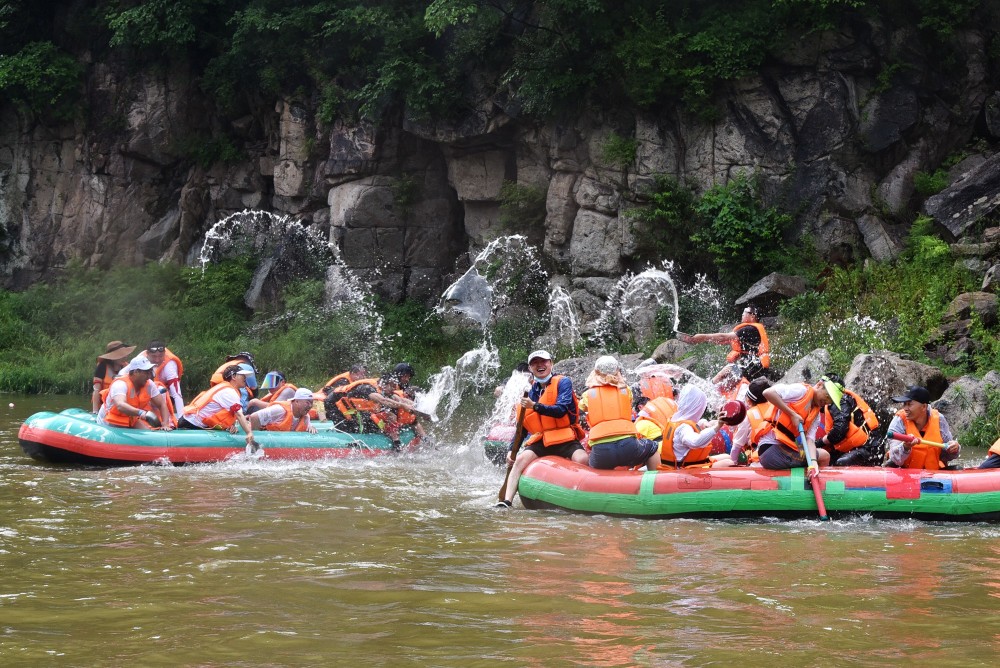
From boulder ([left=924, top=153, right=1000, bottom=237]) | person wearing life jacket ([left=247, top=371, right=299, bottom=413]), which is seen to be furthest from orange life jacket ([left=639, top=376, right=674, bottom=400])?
boulder ([left=924, top=153, right=1000, bottom=237])

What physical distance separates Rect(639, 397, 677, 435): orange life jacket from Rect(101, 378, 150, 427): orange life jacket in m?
5.53

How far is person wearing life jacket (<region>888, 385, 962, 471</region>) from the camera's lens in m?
8.62

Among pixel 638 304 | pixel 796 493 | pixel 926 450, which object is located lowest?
pixel 796 493

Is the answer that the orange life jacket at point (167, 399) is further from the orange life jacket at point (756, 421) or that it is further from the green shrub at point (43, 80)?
the green shrub at point (43, 80)

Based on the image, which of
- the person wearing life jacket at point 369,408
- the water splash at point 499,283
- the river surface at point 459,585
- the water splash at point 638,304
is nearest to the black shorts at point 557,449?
the river surface at point 459,585

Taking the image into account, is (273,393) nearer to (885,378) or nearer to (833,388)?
(833,388)

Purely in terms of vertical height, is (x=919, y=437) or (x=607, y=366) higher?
(x=607, y=366)

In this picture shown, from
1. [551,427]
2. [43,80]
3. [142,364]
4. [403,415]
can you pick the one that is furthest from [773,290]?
[43,80]

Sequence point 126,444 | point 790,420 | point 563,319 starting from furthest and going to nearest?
point 563,319
point 126,444
point 790,420

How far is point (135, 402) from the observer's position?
11516 mm

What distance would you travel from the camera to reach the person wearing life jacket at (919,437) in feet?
28.3

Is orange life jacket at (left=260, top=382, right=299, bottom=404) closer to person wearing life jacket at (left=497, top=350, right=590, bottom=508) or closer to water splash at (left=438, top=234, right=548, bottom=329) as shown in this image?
person wearing life jacket at (left=497, top=350, right=590, bottom=508)

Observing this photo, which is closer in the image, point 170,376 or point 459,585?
point 459,585

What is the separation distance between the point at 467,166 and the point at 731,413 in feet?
47.1
